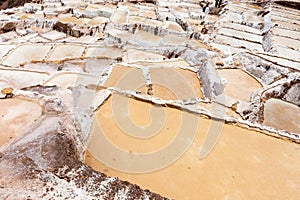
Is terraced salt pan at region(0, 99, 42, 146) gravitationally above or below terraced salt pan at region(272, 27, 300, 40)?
below

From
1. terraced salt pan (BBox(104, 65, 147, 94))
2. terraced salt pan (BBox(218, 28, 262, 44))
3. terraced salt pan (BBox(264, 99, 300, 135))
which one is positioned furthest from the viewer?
terraced salt pan (BBox(218, 28, 262, 44))

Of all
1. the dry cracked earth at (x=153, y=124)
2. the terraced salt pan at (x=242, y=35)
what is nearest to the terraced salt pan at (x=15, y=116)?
the dry cracked earth at (x=153, y=124)

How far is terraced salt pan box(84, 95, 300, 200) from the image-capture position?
4508 mm

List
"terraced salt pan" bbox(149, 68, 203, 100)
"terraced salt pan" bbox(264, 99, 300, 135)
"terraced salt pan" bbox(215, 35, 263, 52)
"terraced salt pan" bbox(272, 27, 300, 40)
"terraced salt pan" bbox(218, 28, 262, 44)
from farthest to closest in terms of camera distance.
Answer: "terraced salt pan" bbox(272, 27, 300, 40)
"terraced salt pan" bbox(218, 28, 262, 44)
"terraced salt pan" bbox(215, 35, 263, 52)
"terraced salt pan" bbox(149, 68, 203, 100)
"terraced salt pan" bbox(264, 99, 300, 135)

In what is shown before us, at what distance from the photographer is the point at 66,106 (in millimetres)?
5164

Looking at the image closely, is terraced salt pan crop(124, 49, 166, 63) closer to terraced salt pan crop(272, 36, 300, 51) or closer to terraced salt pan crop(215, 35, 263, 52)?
terraced salt pan crop(215, 35, 263, 52)

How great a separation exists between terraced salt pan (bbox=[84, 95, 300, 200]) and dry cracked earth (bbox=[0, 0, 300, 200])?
2cm

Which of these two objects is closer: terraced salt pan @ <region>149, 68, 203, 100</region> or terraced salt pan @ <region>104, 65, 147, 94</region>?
terraced salt pan @ <region>104, 65, 147, 94</region>

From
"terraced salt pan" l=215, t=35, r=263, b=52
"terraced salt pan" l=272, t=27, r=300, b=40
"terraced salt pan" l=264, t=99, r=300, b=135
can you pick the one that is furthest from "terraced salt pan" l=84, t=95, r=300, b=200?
"terraced salt pan" l=272, t=27, r=300, b=40

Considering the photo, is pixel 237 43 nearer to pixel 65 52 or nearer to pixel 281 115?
pixel 281 115

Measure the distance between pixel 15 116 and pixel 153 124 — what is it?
2463mm

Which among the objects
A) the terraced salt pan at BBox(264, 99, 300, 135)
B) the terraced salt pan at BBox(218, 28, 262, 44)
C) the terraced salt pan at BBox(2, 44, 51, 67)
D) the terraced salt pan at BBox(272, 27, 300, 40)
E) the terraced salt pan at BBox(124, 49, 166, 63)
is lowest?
the terraced salt pan at BBox(2, 44, 51, 67)

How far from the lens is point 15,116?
16.3 ft

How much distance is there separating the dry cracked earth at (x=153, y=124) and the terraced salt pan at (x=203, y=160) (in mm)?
19
